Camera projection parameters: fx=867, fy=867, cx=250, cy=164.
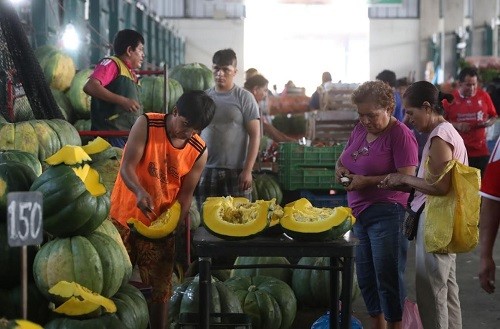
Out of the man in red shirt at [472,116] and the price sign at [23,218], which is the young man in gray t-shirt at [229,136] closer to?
the price sign at [23,218]

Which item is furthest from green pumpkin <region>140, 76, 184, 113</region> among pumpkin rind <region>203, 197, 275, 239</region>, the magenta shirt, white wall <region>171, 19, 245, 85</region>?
white wall <region>171, 19, 245, 85</region>

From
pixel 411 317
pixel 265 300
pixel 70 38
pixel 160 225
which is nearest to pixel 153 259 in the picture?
pixel 160 225

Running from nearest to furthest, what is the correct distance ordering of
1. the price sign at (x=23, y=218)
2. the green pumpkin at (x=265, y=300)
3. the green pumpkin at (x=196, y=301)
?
1. the price sign at (x=23, y=218)
2. the green pumpkin at (x=196, y=301)
3. the green pumpkin at (x=265, y=300)

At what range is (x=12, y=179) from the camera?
4.16 meters

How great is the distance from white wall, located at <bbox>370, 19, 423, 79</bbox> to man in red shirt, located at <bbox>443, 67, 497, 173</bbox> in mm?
24798

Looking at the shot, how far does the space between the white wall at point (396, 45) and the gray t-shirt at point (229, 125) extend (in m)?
29.0

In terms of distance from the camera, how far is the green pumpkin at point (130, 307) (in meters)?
4.44

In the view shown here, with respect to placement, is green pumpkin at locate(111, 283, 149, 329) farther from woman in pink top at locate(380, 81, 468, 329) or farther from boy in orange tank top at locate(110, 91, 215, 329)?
woman in pink top at locate(380, 81, 468, 329)

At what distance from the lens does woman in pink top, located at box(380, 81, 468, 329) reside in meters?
4.97

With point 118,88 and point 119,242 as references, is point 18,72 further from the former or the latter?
point 119,242

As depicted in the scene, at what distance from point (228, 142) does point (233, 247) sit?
10.1 ft

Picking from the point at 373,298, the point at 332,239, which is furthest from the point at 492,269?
the point at 373,298

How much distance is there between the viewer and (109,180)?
6.32 meters

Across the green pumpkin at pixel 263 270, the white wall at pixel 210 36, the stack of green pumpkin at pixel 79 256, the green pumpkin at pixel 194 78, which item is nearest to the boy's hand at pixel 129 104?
the green pumpkin at pixel 263 270
